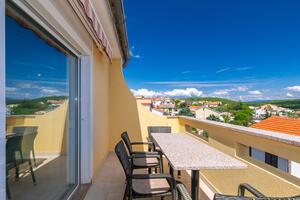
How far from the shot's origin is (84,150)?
364 centimetres

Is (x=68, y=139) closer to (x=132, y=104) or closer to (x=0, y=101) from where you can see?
(x=0, y=101)

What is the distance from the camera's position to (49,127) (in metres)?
2.46

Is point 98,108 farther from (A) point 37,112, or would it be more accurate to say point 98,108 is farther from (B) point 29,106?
(B) point 29,106

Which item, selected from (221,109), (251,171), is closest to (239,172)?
(251,171)

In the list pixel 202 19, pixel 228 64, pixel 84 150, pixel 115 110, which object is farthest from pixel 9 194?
pixel 228 64

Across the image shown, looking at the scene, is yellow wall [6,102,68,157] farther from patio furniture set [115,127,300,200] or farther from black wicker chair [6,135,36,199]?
patio furniture set [115,127,300,200]

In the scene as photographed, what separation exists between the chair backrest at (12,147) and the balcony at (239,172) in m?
1.81

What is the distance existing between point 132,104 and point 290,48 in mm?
25741

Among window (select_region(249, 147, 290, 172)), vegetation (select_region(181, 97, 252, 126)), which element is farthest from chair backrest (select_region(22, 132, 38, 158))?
vegetation (select_region(181, 97, 252, 126))

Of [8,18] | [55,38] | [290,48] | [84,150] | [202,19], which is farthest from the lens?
[290,48]

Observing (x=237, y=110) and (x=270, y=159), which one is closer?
(x=270, y=159)

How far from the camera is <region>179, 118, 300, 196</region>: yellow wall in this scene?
77.3 inches

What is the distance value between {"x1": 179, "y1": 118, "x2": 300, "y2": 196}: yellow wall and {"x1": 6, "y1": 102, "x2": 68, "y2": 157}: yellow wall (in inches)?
83.2

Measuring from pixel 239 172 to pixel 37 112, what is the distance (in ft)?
7.55
